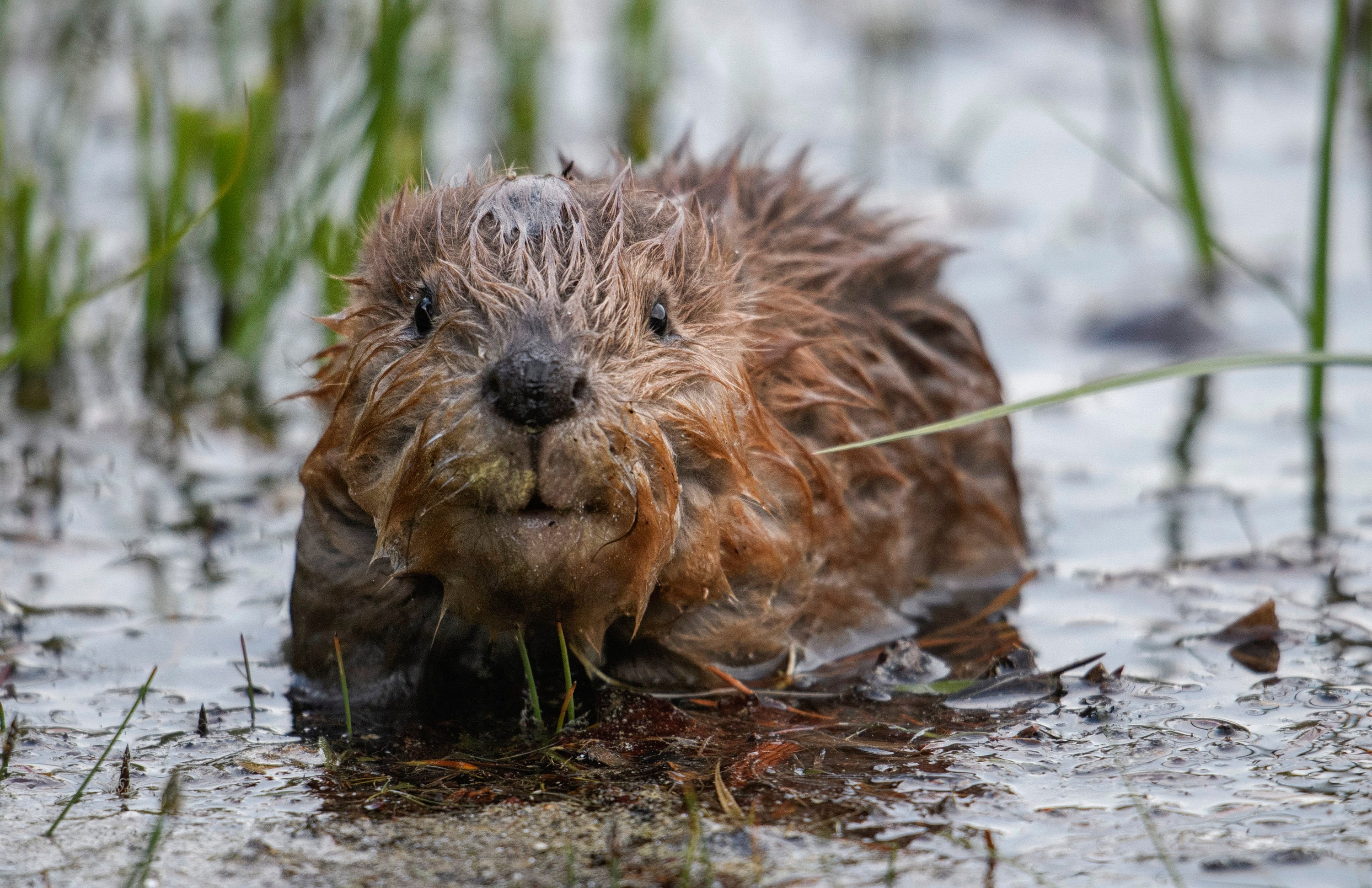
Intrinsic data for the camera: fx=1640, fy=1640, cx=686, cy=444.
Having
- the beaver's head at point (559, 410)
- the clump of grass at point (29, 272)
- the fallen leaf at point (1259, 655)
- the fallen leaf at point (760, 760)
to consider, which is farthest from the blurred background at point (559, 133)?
the fallen leaf at point (1259, 655)

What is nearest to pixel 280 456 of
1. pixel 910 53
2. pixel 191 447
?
pixel 191 447

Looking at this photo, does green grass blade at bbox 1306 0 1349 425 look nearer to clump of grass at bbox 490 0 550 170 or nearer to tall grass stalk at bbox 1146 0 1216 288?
tall grass stalk at bbox 1146 0 1216 288

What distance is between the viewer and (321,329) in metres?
5.77

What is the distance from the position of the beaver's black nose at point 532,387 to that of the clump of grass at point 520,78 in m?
4.70

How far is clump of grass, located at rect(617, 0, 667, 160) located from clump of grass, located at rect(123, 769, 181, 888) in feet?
16.6

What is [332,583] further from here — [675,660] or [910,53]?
[910,53]

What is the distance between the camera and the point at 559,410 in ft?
8.97

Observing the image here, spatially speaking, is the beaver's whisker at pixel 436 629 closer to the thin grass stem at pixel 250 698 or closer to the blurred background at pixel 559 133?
the thin grass stem at pixel 250 698

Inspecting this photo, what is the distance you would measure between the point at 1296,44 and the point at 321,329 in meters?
7.50

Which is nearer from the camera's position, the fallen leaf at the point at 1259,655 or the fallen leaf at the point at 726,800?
the fallen leaf at the point at 726,800

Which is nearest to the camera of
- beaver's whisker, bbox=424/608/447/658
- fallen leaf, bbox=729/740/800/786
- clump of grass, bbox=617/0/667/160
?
fallen leaf, bbox=729/740/800/786

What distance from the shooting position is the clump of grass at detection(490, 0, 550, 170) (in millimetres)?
7457

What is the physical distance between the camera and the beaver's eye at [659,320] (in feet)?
10.5

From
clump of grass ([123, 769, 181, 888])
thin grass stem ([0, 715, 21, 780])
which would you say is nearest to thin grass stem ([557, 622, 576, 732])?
clump of grass ([123, 769, 181, 888])
